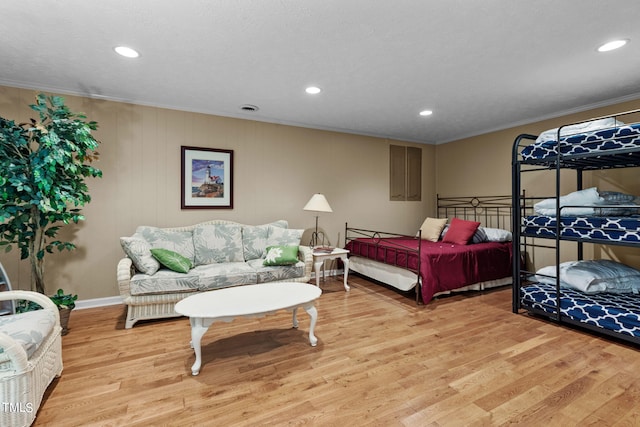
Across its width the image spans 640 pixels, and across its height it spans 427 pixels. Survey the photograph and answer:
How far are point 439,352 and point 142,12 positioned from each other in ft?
10.7

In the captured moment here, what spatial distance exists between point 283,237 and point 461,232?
8.29ft

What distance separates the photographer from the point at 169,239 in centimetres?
348

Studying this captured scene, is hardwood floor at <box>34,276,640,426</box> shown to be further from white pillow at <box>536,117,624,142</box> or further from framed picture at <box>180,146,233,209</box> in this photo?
white pillow at <box>536,117,624,142</box>

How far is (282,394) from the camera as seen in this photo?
1858 mm

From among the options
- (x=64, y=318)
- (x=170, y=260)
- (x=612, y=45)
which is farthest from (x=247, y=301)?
(x=612, y=45)

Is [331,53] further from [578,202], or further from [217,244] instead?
[578,202]

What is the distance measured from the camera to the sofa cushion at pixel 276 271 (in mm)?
3420

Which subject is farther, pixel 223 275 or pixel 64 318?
pixel 223 275

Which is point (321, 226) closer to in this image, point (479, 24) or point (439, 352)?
point (439, 352)

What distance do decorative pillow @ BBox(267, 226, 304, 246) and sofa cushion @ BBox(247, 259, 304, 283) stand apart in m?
0.35

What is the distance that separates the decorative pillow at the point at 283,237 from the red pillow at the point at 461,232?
7.28 feet

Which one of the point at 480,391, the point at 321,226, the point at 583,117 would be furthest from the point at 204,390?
the point at 583,117

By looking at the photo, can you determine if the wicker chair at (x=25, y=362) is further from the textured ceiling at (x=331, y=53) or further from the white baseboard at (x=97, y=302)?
the textured ceiling at (x=331, y=53)

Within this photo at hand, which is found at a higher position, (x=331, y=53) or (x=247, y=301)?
(x=331, y=53)
